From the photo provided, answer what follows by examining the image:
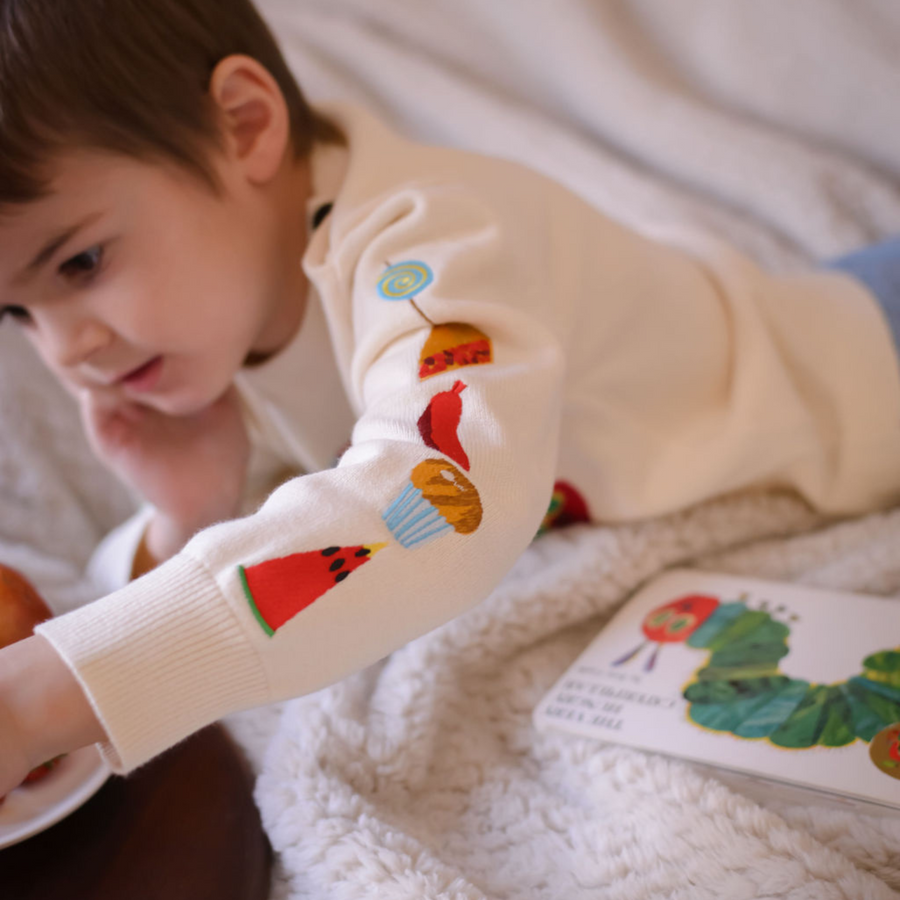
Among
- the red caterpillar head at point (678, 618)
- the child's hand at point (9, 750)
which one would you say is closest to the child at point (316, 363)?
the child's hand at point (9, 750)

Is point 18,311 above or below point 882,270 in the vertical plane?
above

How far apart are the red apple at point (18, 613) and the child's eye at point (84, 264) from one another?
0.24 m

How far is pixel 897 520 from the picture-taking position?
81cm

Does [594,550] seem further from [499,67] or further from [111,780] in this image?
[499,67]

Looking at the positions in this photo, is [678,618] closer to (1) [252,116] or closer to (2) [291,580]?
(2) [291,580]

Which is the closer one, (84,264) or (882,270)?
(84,264)

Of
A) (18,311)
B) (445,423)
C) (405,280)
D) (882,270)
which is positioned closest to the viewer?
(445,423)

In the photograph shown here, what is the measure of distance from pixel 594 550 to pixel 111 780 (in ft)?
1.34

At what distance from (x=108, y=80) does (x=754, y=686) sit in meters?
0.65

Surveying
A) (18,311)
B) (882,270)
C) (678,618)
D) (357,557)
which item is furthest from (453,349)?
(882,270)

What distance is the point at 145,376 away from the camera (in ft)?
2.70

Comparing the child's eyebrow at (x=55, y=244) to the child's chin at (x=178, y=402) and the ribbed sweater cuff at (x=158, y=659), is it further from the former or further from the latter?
the ribbed sweater cuff at (x=158, y=659)

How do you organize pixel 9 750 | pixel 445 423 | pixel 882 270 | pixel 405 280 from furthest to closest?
pixel 882 270
pixel 405 280
pixel 445 423
pixel 9 750

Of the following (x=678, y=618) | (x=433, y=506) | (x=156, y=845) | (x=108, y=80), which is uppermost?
(x=108, y=80)
